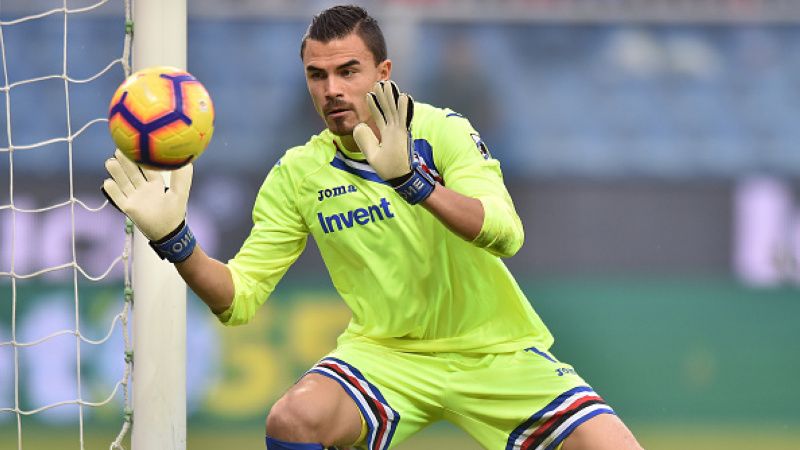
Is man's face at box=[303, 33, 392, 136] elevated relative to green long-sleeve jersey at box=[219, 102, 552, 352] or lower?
elevated

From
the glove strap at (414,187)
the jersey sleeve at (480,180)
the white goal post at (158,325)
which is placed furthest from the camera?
the white goal post at (158,325)

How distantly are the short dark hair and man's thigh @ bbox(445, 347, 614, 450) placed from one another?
91cm

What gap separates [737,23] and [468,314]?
416cm

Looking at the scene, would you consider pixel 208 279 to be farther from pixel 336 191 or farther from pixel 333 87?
pixel 333 87

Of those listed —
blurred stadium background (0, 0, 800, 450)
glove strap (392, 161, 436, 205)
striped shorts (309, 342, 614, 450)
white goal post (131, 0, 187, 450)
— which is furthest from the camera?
blurred stadium background (0, 0, 800, 450)

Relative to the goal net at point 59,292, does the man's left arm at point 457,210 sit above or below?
above

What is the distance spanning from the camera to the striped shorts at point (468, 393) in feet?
10.8

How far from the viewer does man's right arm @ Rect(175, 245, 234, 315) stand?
3.15 metres

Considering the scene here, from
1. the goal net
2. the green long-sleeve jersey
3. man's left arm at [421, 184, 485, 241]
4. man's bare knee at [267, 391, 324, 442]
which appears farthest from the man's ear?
the goal net

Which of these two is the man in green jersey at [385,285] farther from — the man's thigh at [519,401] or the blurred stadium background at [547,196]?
the blurred stadium background at [547,196]

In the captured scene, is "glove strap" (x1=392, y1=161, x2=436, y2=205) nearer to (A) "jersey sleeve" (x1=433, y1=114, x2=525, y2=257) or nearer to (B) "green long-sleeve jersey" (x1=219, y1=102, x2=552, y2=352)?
(A) "jersey sleeve" (x1=433, y1=114, x2=525, y2=257)

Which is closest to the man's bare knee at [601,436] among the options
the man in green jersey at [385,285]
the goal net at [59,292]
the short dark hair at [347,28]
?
the man in green jersey at [385,285]

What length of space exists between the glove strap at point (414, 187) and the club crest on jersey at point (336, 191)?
0.54m

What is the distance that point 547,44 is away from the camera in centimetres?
682
